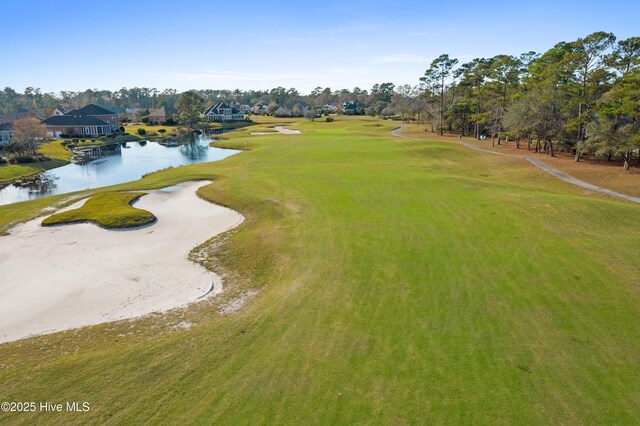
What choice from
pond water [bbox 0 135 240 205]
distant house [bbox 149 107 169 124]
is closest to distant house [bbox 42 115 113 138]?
pond water [bbox 0 135 240 205]

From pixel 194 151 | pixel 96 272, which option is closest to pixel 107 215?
pixel 96 272

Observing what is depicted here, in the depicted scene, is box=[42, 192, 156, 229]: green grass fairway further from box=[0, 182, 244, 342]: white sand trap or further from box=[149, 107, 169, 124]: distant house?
box=[149, 107, 169, 124]: distant house

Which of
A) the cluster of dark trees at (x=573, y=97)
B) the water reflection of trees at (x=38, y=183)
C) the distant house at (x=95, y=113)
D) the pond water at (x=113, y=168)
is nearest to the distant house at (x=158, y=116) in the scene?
the distant house at (x=95, y=113)

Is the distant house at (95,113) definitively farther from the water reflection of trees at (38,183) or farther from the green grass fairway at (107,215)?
the green grass fairway at (107,215)

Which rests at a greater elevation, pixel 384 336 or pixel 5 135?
pixel 5 135

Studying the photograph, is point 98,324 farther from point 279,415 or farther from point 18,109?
point 18,109

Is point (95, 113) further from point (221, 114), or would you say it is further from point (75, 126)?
point (221, 114)
